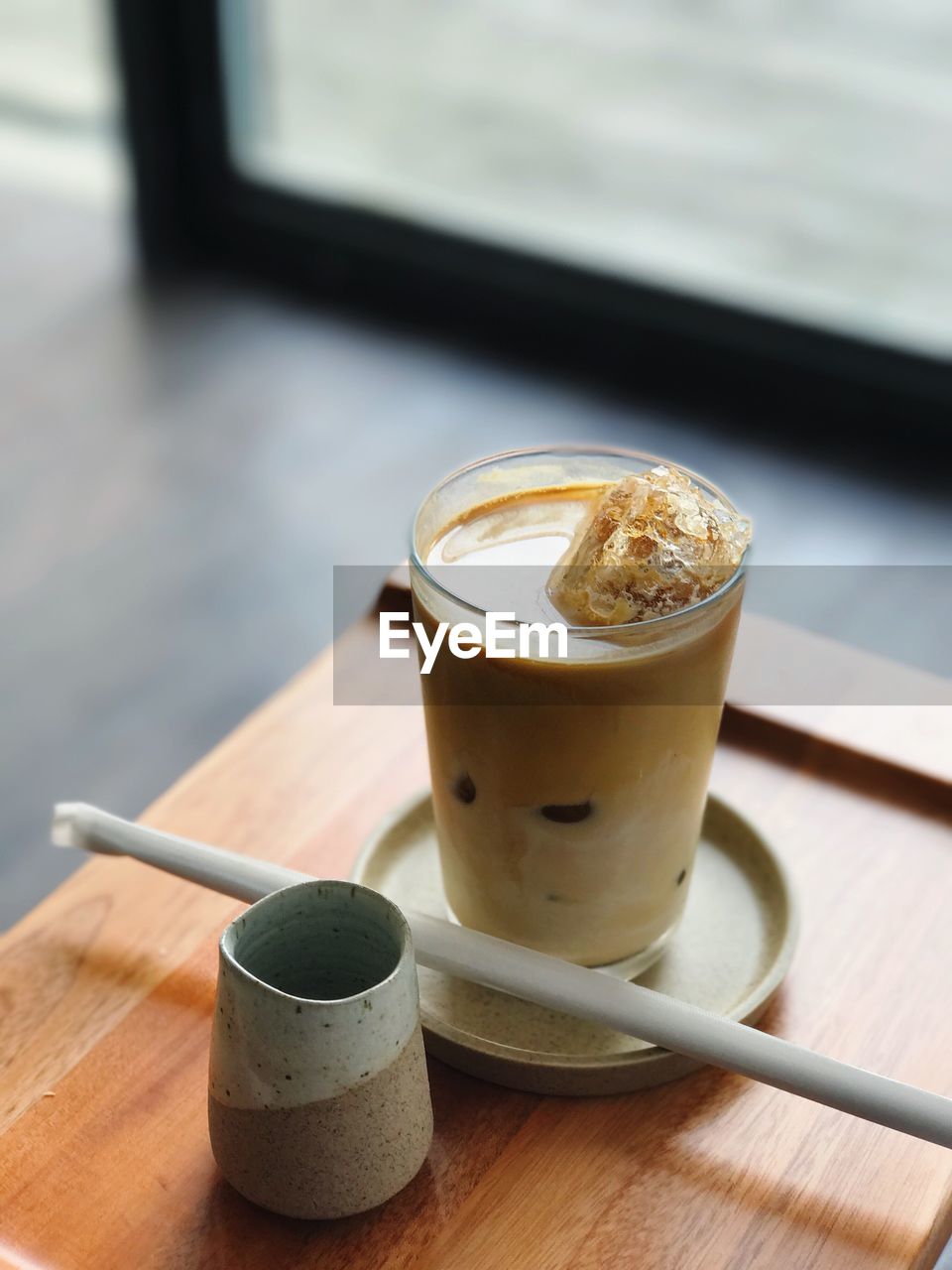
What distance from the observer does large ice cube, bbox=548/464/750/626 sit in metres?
0.59

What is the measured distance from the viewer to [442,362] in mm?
2193

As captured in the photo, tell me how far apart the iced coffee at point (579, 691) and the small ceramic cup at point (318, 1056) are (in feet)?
0.32

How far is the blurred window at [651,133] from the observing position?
2027 millimetres

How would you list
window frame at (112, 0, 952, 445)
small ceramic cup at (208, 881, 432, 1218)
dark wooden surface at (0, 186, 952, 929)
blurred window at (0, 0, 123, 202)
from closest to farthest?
small ceramic cup at (208, 881, 432, 1218) → dark wooden surface at (0, 186, 952, 929) → window frame at (112, 0, 952, 445) → blurred window at (0, 0, 123, 202)

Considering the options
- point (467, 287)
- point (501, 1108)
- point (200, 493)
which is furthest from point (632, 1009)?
point (467, 287)

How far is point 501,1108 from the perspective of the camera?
0.65 meters

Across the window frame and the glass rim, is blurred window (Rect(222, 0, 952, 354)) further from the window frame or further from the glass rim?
the glass rim

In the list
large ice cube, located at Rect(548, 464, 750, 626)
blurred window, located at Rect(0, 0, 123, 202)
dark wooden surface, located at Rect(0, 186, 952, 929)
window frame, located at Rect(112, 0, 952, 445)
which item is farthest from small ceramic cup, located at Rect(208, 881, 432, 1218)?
blurred window, located at Rect(0, 0, 123, 202)

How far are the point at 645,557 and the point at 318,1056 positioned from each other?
0.23 m

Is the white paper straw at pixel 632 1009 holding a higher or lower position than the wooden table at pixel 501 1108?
higher

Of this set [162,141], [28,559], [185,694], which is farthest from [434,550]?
[162,141]

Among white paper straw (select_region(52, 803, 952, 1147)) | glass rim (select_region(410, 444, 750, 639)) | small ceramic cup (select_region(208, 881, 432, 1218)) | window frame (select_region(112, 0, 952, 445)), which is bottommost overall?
window frame (select_region(112, 0, 952, 445))

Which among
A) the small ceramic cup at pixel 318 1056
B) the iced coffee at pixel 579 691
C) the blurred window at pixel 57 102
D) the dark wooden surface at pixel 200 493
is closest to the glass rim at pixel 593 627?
the iced coffee at pixel 579 691

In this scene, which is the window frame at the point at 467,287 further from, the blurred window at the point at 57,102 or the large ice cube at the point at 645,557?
the large ice cube at the point at 645,557
